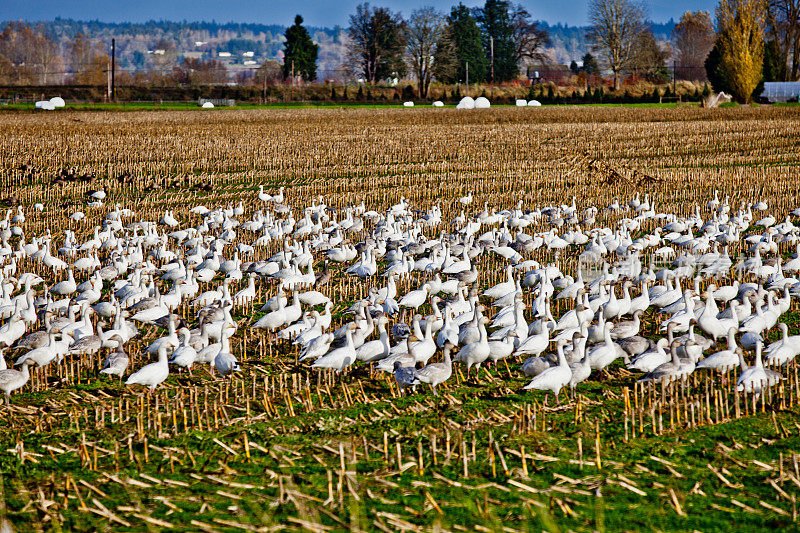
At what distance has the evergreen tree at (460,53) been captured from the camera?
98.4 metres

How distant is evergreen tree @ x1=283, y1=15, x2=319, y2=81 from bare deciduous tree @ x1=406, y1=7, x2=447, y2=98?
39.8 ft

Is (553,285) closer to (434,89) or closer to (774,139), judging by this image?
(774,139)

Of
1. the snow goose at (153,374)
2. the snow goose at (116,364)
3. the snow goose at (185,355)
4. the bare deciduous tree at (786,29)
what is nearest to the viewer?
the snow goose at (153,374)

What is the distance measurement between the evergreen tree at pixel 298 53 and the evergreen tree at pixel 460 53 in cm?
1608

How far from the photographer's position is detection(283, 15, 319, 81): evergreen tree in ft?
342

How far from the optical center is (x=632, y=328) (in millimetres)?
11414

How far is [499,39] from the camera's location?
367ft

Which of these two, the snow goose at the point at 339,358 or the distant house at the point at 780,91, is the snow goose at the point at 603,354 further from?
the distant house at the point at 780,91

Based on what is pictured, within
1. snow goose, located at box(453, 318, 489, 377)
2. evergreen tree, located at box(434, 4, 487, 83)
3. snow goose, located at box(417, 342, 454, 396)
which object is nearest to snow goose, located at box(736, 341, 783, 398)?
snow goose, located at box(453, 318, 489, 377)

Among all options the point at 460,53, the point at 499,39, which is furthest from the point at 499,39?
the point at 460,53

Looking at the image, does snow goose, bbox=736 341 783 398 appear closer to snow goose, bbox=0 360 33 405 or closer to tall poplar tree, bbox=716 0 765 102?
snow goose, bbox=0 360 33 405

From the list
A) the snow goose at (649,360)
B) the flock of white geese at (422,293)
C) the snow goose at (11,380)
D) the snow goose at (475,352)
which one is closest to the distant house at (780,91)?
the flock of white geese at (422,293)

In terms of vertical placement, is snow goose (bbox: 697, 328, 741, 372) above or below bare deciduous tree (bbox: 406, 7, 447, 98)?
below

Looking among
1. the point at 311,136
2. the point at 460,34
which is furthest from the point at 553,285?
the point at 460,34
